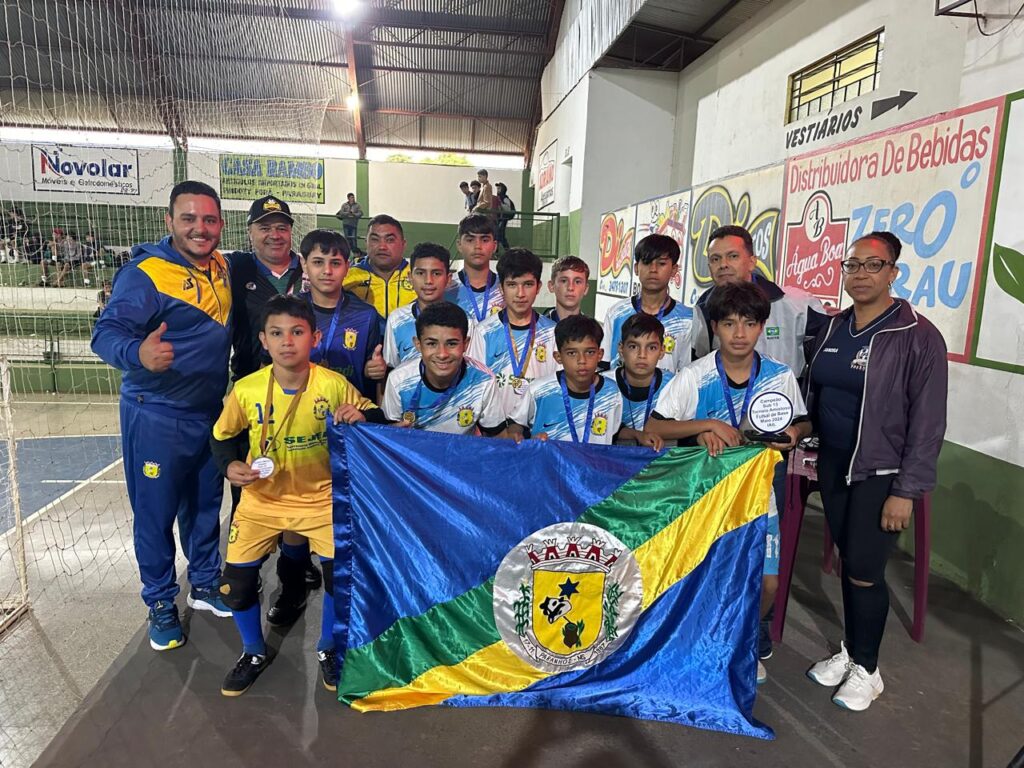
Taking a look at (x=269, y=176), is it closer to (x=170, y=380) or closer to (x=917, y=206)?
(x=170, y=380)

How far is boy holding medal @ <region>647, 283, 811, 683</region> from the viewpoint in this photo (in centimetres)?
265

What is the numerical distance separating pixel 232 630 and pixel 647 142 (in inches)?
486

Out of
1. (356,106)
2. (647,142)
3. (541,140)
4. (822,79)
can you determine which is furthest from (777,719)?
(356,106)

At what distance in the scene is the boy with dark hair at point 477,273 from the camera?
152 inches

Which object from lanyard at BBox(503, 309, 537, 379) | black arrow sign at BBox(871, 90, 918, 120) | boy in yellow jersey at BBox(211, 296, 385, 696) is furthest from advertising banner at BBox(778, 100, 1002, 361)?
boy in yellow jersey at BBox(211, 296, 385, 696)

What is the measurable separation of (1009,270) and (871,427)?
1.88m

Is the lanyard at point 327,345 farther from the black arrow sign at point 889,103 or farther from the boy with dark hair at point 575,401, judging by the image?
the black arrow sign at point 889,103

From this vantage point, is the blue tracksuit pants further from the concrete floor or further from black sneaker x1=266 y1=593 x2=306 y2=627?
black sneaker x1=266 y1=593 x2=306 y2=627

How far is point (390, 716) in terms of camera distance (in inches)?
103

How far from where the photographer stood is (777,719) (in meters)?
2.72

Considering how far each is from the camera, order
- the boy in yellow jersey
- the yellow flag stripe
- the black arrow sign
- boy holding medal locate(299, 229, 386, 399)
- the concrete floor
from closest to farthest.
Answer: the concrete floor → the yellow flag stripe → the boy in yellow jersey → boy holding medal locate(299, 229, 386, 399) → the black arrow sign

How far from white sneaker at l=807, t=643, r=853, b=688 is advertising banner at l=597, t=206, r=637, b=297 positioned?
6.90 metres

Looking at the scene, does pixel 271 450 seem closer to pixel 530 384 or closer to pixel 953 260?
pixel 530 384

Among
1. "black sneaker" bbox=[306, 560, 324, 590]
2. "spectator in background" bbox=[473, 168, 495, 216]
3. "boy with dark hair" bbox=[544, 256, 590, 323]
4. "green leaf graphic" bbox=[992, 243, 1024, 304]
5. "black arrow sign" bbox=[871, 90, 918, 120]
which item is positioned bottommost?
"black sneaker" bbox=[306, 560, 324, 590]
